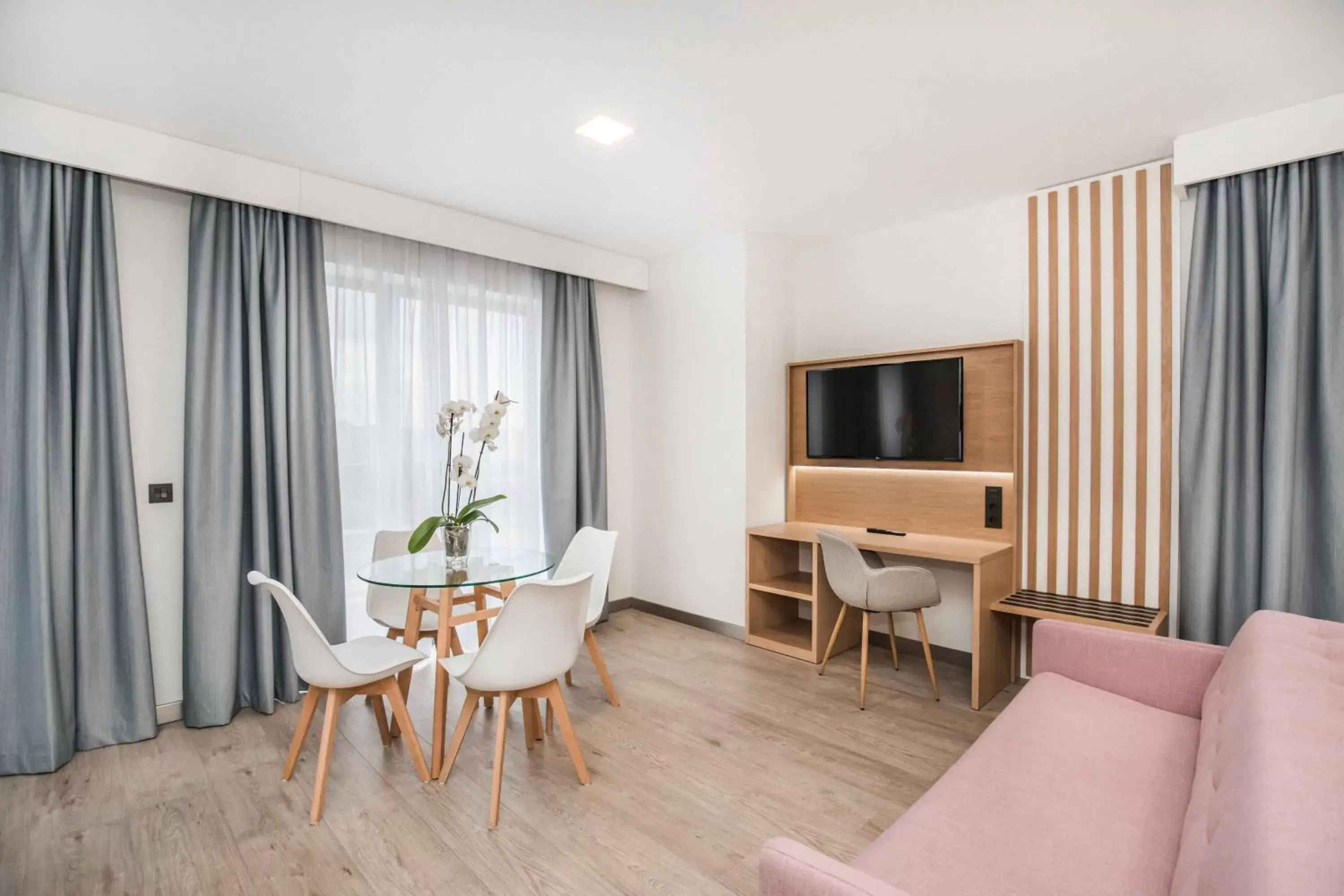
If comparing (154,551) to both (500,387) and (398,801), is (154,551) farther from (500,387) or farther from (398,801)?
(500,387)

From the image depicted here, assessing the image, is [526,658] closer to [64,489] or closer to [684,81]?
[64,489]

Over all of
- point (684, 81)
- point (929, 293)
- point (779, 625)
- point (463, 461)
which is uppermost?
point (684, 81)

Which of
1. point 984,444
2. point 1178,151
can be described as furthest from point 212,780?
point 1178,151

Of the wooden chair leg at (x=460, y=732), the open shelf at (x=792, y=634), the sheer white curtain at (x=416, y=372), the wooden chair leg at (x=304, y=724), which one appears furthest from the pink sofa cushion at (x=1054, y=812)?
the sheer white curtain at (x=416, y=372)

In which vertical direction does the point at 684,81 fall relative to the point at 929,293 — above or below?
above

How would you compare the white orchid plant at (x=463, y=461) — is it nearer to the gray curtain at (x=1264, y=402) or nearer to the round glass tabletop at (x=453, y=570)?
the round glass tabletop at (x=453, y=570)

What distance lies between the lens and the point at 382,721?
282cm

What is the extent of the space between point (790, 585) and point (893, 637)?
684mm

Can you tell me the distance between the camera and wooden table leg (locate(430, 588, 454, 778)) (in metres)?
2.56

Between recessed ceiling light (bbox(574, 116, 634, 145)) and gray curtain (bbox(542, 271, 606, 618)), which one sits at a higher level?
recessed ceiling light (bbox(574, 116, 634, 145))

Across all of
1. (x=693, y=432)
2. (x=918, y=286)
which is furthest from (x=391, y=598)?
(x=918, y=286)

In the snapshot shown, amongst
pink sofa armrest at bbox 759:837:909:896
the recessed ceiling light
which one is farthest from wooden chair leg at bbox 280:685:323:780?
the recessed ceiling light

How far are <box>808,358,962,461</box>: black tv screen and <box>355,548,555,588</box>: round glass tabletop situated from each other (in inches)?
77.9

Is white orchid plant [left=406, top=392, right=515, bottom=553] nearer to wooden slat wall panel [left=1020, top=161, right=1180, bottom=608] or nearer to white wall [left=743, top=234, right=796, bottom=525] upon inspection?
white wall [left=743, top=234, right=796, bottom=525]
